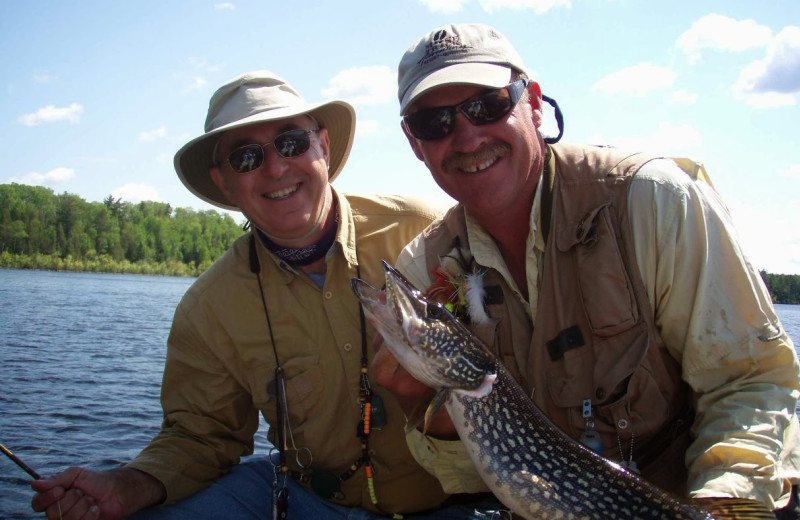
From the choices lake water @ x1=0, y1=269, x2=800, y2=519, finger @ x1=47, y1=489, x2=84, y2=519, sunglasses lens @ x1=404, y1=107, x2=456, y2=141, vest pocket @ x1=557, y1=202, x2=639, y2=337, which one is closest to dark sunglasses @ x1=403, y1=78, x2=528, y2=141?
sunglasses lens @ x1=404, y1=107, x2=456, y2=141

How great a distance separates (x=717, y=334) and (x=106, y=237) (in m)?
92.4

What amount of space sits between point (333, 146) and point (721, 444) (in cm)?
347

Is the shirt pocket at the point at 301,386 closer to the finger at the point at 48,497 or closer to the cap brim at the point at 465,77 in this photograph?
the finger at the point at 48,497

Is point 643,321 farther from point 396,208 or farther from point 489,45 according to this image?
point 396,208

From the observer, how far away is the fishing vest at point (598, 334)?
312cm

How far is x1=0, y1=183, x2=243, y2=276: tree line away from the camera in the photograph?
77.2 meters

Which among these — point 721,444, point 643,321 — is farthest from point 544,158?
point 721,444

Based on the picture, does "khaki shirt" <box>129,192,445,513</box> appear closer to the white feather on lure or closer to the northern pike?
the white feather on lure

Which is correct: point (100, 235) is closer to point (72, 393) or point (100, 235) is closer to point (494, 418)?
point (72, 393)

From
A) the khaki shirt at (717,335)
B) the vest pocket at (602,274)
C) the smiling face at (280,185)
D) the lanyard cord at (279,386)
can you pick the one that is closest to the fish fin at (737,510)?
the khaki shirt at (717,335)

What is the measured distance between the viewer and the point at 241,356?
4340 mm

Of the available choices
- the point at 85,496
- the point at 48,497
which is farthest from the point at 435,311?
the point at 48,497

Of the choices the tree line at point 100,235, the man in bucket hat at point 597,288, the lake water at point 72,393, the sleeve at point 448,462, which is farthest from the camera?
the tree line at point 100,235

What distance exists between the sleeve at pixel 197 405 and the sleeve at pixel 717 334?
2.86m
